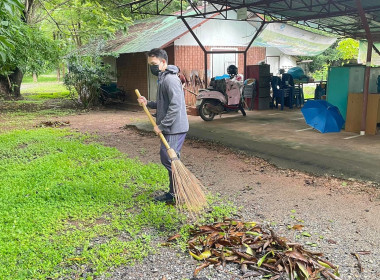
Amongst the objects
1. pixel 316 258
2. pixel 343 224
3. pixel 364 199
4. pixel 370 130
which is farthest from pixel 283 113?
pixel 316 258

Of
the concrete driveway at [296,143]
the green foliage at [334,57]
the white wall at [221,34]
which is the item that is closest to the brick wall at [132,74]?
the white wall at [221,34]

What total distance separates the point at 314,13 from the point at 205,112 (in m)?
5.40

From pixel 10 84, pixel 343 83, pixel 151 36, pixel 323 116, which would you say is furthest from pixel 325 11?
pixel 10 84

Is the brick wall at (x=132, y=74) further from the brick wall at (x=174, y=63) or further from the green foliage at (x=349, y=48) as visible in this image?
the green foliage at (x=349, y=48)

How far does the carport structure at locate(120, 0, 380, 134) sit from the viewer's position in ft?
26.2

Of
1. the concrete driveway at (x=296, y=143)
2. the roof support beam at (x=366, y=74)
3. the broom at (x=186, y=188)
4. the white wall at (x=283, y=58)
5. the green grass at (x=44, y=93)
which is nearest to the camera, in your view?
the broom at (x=186, y=188)

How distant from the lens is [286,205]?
418 centimetres

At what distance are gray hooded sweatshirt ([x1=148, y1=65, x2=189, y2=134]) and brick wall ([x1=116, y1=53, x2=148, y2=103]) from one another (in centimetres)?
1112

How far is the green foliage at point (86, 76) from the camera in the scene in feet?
43.5

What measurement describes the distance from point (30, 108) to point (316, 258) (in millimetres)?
14206

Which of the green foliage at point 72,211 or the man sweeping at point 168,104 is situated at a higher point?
the man sweeping at point 168,104

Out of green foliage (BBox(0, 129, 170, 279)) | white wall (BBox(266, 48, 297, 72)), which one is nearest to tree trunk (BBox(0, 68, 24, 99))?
white wall (BBox(266, 48, 297, 72))

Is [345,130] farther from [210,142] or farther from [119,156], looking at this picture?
[119,156]

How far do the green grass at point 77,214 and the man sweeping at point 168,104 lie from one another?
734 mm
